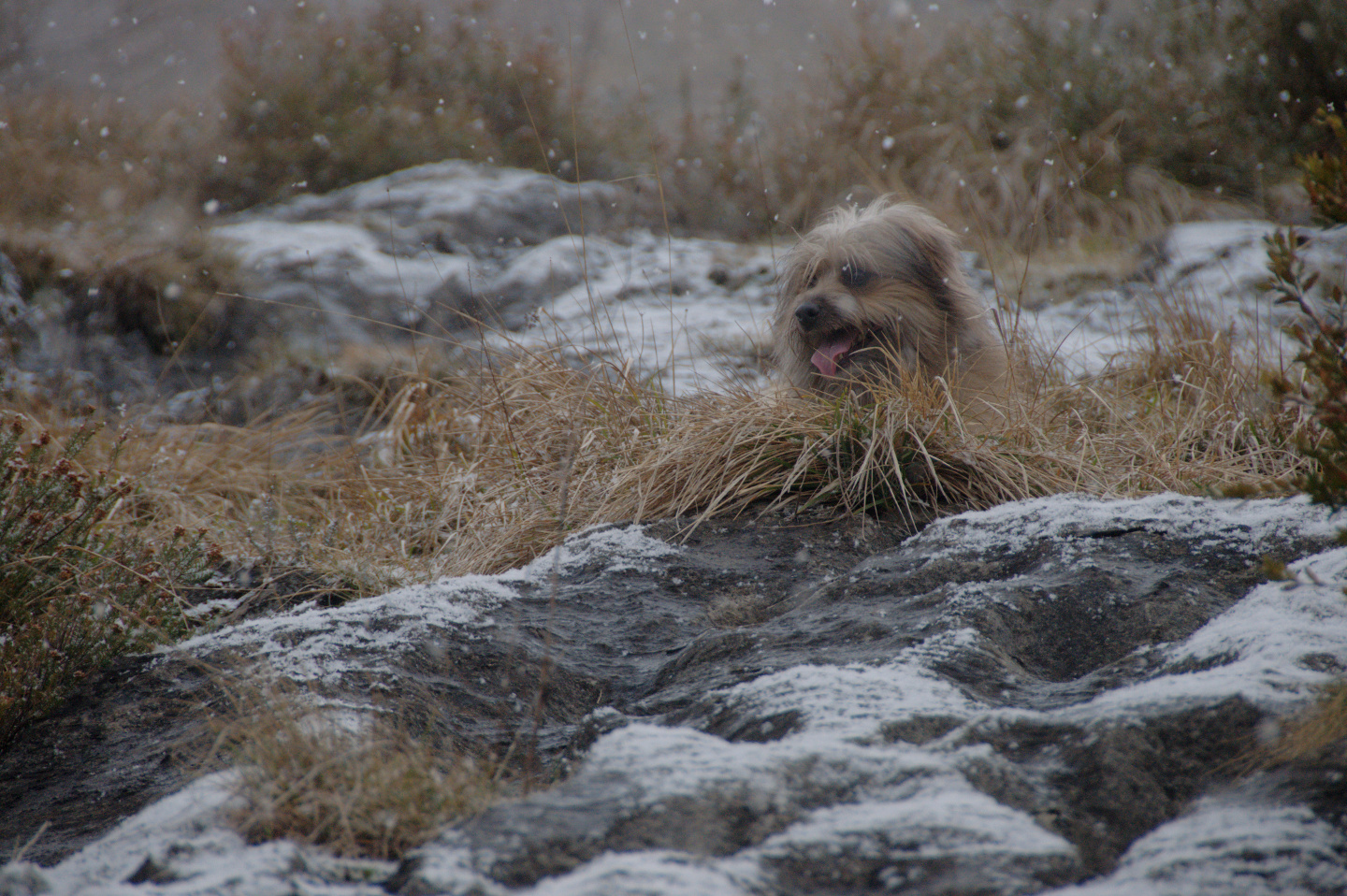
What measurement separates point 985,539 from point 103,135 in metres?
11.6

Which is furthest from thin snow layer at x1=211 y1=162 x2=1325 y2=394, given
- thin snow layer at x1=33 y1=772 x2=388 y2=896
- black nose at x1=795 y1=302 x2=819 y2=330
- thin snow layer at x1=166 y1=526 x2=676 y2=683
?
thin snow layer at x1=33 y1=772 x2=388 y2=896

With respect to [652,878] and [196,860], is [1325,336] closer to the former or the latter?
[652,878]

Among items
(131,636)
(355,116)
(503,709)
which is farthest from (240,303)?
(503,709)

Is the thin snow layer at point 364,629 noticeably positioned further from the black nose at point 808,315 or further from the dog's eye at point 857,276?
the dog's eye at point 857,276

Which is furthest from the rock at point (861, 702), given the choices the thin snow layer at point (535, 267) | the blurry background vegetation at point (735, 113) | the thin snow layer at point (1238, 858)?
the blurry background vegetation at point (735, 113)

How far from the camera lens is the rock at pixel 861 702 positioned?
45.6 inches

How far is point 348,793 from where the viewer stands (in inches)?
52.6

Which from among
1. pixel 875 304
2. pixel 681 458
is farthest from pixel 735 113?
pixel 681 458

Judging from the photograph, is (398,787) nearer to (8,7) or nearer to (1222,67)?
(1222,67)

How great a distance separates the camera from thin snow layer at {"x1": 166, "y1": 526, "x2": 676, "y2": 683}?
2.12m

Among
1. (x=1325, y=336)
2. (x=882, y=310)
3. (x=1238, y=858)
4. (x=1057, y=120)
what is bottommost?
(x=1238, y=858)

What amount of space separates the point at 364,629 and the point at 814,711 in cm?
123

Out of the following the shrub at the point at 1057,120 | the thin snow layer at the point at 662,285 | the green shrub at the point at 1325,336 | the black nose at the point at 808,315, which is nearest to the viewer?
the green shrub at the point at 1325,336

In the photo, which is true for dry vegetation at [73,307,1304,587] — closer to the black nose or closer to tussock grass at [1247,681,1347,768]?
the black nose
